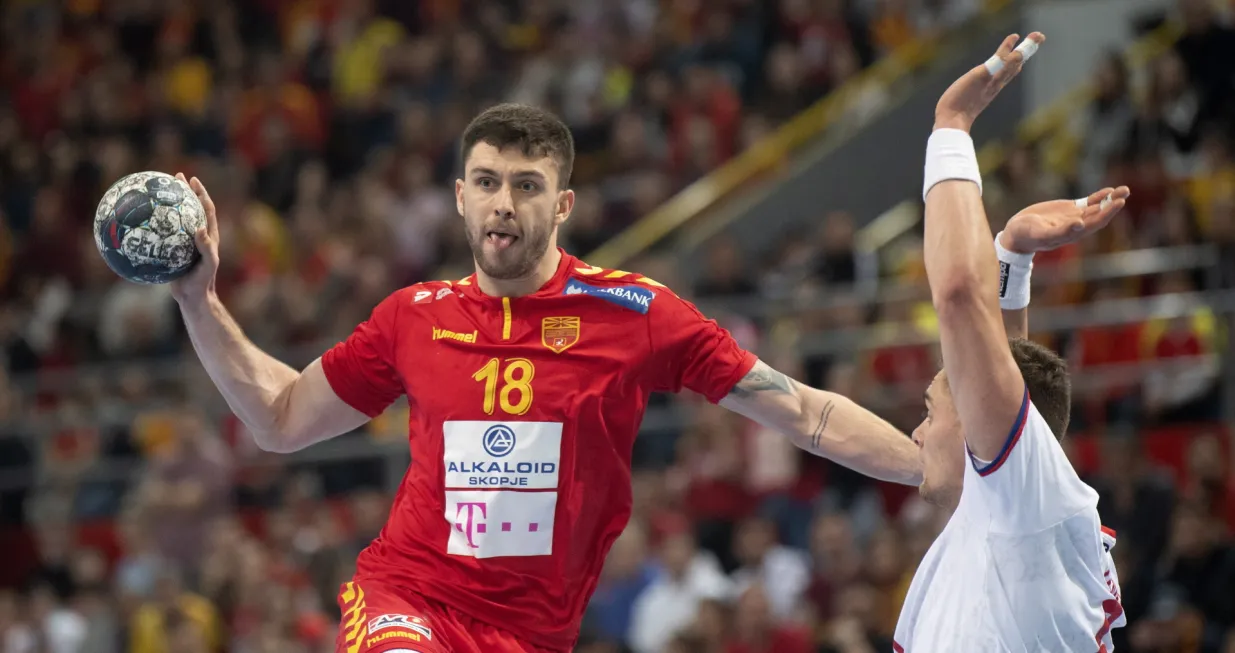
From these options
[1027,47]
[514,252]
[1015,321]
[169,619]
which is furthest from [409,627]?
[169,619]

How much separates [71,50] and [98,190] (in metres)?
3.24

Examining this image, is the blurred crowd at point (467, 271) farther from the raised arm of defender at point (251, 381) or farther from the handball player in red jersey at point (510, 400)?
the raised arm of defender at point (251, 381)

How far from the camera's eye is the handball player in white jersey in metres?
4.38

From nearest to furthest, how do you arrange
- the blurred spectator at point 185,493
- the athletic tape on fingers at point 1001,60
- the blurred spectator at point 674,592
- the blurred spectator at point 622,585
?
1. the athletic tape on fingers at point 1001,60
2. the blurred spectator at point 674,592
3. the blurred spectator at point 622,585
4. the blurred spectator at point 185,493

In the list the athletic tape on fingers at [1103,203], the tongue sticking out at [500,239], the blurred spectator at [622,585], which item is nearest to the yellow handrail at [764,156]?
the blurred spectator at [622,585]

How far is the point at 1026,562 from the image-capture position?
15.3 feet

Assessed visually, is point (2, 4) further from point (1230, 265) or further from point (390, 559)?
point (390, 559)

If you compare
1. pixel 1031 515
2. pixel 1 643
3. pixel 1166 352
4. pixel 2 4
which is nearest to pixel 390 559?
pixel 1031 515

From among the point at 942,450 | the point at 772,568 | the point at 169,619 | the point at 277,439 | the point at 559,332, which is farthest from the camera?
the point at 169,619

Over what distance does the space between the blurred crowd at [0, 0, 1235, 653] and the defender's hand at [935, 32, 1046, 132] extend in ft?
21.0

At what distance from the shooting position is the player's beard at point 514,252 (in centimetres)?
623

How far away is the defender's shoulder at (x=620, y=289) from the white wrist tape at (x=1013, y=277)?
1.26 metres

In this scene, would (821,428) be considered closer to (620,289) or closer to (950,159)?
(620,289)

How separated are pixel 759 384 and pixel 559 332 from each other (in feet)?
2.58
